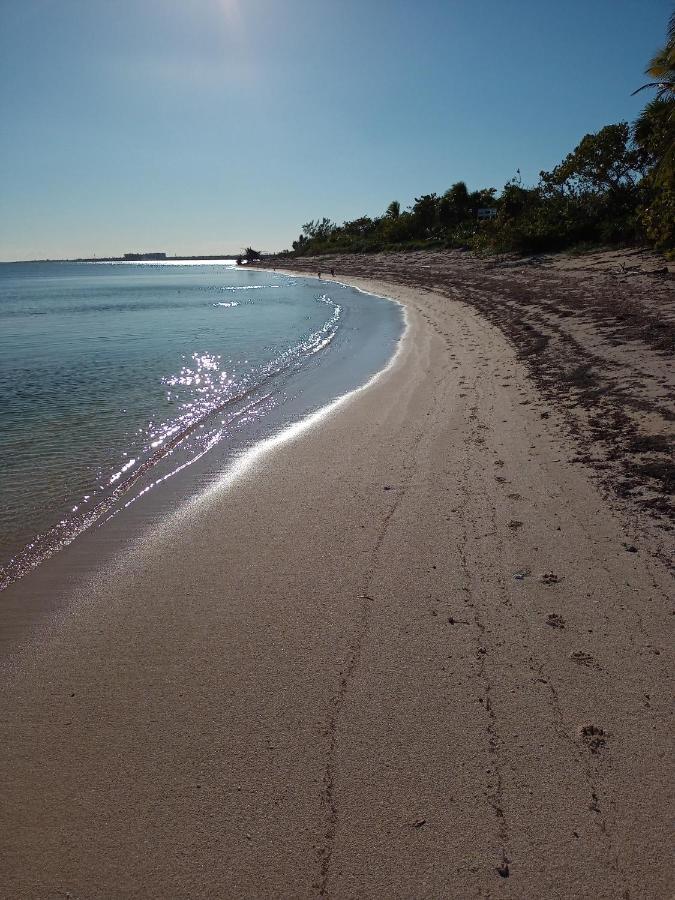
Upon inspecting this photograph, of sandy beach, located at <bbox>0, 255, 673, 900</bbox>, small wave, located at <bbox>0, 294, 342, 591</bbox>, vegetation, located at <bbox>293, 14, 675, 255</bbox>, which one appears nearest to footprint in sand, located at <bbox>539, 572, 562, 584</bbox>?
sandy beach, located at <bbox>0, 255, 673, 900</bbox>

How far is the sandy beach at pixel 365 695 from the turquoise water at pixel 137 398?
5.55ft

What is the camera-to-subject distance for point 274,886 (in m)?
2.49

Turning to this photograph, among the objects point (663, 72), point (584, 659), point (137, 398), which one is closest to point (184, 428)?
point (137, 398)

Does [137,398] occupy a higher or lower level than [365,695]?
lower

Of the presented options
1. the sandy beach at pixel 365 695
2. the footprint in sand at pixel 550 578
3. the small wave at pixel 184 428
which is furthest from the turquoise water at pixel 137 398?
the footprint in sand at pixel 550 578

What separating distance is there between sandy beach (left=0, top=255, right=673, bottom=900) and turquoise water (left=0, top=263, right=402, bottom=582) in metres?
1.69

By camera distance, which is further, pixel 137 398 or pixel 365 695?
pixel 137 398

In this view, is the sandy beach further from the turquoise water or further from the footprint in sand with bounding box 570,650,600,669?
the turquoise water

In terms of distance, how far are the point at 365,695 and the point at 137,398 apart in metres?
10.8

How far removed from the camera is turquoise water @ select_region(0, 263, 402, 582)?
7.32m

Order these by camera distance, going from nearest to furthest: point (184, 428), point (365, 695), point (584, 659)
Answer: point (365, 695) < point (584, 659) < point (184, 428)

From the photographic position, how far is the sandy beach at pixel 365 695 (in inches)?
102

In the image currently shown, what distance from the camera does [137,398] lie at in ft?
42.2

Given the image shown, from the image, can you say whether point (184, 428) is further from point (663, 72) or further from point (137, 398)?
point (663, 72)
